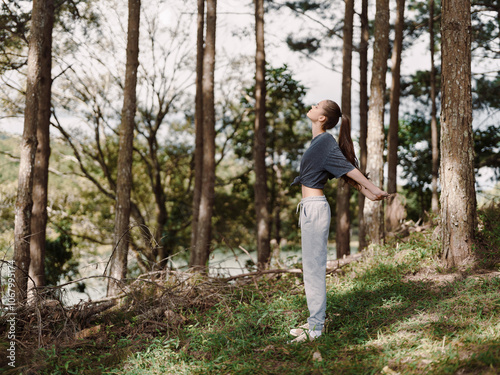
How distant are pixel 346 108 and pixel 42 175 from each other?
739 cm

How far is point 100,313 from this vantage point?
5.70 metres

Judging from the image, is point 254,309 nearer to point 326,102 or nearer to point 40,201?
point 326,102

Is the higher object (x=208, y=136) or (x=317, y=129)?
(x=208, y=136)

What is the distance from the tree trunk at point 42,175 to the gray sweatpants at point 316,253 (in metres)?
6.90

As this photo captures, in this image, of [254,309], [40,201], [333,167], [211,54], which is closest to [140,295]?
[254,309]

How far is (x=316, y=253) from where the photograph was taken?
427 cm

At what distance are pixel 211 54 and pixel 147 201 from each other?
50.9 ft

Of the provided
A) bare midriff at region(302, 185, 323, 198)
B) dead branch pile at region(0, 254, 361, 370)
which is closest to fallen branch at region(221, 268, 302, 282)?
dead branch pile at region(0, 254, 361, 370)

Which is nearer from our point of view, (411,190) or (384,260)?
(384,260)

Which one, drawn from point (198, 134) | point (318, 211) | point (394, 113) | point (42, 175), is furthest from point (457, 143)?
point (198, 134)

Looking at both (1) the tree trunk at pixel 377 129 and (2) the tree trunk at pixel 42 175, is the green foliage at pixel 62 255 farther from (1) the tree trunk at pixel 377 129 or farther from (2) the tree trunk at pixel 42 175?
(1) the tree trunk at pixel 377 129

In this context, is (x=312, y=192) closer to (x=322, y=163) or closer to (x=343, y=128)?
(x=322, y=163)

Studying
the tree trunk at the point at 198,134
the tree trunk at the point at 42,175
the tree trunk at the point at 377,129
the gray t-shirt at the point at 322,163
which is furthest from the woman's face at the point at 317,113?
the tree trunk at the point at 198,134

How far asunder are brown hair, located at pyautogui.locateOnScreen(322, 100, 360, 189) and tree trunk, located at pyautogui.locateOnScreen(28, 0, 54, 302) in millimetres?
7092
